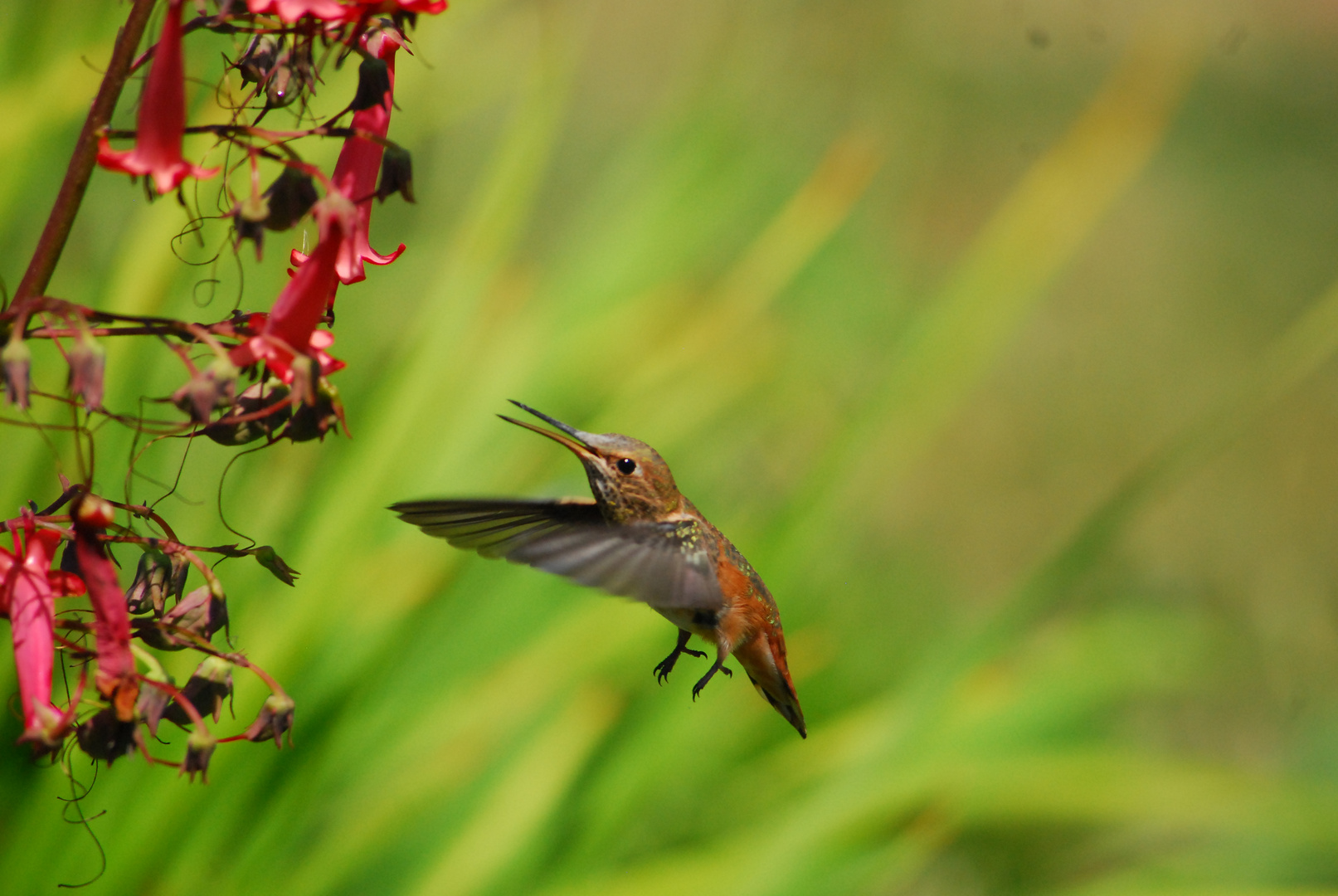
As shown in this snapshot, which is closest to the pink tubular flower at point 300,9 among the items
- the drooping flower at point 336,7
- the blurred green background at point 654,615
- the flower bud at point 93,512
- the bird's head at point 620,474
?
the drooping flower at point 336,7

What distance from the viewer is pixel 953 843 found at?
3949mm

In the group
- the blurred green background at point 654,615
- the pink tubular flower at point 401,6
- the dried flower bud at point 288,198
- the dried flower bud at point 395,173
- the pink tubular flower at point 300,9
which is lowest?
the blurred green background at point 654,615

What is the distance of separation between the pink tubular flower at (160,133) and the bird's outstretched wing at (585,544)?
50cm

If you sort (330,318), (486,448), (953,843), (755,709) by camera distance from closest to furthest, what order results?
(330,318)
(486,448)
(755,709)
(953,843)

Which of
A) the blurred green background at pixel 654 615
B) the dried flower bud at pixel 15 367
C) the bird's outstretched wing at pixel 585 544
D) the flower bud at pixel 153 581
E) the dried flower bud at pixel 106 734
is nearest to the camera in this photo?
the dried flower bud at pixel 15 367

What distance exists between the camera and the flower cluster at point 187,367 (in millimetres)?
989

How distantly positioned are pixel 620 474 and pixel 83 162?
3.20 ft

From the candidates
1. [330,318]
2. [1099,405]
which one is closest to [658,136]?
[330,318]

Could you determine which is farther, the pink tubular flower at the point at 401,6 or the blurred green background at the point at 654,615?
the blurred green background at the point at 654,615

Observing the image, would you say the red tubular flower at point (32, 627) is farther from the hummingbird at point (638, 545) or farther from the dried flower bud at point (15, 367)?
the hummingbird at point (638, 545)

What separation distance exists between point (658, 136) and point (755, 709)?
151cm

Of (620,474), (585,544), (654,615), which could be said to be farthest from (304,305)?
(654,615)

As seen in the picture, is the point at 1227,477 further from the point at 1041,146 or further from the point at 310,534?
the point at 310,534

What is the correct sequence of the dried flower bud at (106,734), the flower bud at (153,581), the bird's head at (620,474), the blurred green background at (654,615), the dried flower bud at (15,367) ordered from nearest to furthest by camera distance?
the dried flower bud at (15,367) → the dried flower bud at (106,734) → the flower bud at (153,581) → the bird's head at (620,474) → the blurred green background at (654,615)
